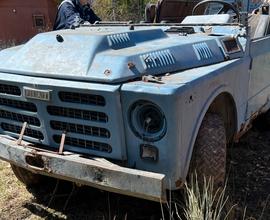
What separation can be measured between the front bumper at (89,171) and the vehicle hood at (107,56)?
534mm

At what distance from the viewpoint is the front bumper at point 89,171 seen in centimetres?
276

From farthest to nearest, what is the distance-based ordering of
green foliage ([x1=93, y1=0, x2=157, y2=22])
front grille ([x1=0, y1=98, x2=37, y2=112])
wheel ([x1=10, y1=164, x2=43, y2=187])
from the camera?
green foliage ([x1=93, y1=0, x2=157, y2=22]), wheel ([x1=10, y1=164, x2=43, y2=187]), front grille ([x1=0, y1=98, x2=37, y2=112])

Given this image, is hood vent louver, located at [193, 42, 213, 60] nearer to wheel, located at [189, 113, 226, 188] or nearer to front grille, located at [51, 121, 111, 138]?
wheel, located at [189, 113, 226, 188]

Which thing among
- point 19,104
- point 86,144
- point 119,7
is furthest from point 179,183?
point 119,7

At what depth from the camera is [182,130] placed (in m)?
2.85

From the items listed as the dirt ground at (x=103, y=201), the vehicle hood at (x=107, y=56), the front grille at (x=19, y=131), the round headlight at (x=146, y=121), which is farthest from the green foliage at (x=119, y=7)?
the round headlight at (x=146, y=121)

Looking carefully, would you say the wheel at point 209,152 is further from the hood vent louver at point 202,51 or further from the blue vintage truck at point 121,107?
the hood vent louver at point 202,51

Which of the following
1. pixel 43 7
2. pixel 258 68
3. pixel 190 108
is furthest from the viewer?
pixel 43 7

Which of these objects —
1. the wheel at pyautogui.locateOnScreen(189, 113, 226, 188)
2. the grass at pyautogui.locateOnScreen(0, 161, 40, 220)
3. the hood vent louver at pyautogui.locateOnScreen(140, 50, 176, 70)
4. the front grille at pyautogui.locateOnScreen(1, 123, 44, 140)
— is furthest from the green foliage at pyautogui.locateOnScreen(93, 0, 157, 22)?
the wheel at pyautogui.locateOnScreen(189, 113, 226, 188)

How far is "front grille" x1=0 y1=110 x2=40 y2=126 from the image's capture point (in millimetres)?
3369

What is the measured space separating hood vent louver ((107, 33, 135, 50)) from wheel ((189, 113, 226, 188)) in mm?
804

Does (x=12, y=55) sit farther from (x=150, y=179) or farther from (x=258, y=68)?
(x=258, y=68)

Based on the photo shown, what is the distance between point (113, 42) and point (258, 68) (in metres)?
1.69

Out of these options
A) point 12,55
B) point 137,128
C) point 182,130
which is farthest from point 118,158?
point 12,55
